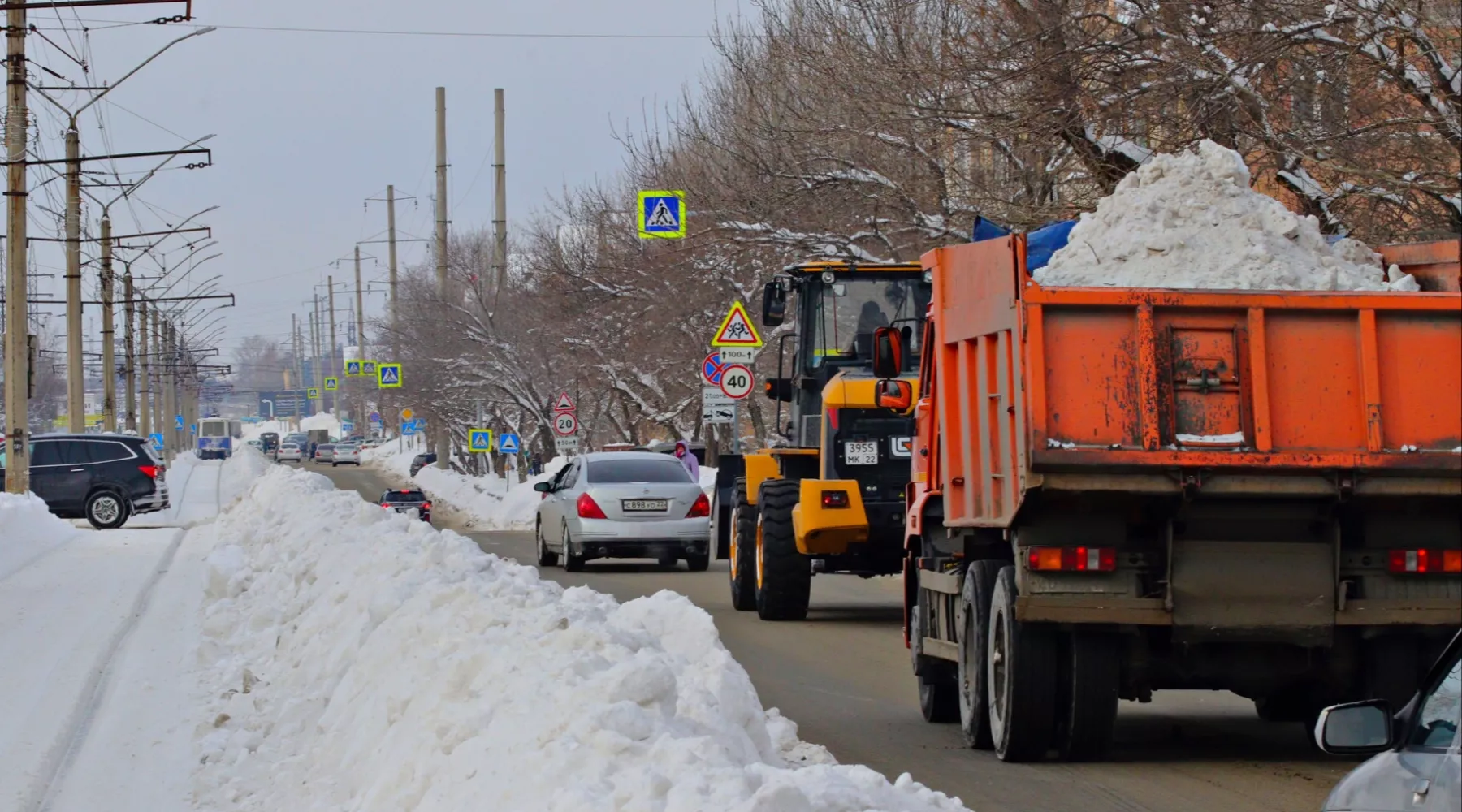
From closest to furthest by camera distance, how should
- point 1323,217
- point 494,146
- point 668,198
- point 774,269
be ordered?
point 1323,217 → point 668,198 → point 774,269 → point 494,146

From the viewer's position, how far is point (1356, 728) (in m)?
4.20

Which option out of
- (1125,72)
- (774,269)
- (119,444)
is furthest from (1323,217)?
(119,444)

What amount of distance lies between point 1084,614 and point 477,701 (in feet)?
9.43

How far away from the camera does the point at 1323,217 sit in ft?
56.5

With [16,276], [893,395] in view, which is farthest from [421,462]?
[893,395]

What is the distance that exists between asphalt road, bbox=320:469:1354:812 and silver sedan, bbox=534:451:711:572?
682 centimetres

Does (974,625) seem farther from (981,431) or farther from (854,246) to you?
(854,246)

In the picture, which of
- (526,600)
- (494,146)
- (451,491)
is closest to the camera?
(526,600)

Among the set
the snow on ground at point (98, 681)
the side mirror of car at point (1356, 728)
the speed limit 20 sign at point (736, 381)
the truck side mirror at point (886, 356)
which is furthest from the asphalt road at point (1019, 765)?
the speed limit 20 sign at point (736, 381)

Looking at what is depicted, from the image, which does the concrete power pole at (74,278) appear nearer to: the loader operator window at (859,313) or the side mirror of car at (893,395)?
the loader operator window at (859,313)

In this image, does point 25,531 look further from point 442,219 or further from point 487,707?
point 442,219

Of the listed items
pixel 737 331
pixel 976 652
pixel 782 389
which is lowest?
pixel 976 652

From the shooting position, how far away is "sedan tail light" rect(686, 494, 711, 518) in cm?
2411

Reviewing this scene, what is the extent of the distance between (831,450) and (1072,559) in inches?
306
